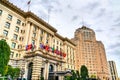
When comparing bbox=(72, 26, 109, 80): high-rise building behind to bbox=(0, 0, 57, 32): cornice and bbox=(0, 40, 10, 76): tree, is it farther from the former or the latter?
bbox=(0, 40, 10, 76): tree

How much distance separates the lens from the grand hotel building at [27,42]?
1456 inches

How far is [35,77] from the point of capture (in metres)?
34.2

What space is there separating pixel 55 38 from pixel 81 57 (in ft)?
198

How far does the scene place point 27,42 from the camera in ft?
138

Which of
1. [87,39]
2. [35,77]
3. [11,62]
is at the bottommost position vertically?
[35,77]

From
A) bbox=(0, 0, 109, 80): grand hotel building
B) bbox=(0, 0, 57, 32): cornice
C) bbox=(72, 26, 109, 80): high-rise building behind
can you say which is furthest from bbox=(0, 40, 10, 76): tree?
bbox=(72, 26, 109, 80): high-rise building behind

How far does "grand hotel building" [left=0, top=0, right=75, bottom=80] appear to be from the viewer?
121ft

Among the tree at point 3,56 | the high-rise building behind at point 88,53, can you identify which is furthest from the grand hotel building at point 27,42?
the high-rise building behind at point 88,53

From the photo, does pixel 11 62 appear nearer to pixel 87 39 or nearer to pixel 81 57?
pixel 81 57

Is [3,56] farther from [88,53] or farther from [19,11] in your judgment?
[88,53]

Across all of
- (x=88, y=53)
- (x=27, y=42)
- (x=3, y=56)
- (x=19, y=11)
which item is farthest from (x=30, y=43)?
(x=88, y=53)

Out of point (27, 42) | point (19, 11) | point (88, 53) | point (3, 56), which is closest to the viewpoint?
point (3, 56)

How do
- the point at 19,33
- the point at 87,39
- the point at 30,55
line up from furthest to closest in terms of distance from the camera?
the point at 87,39, the point at 19,33, the point at 30,55

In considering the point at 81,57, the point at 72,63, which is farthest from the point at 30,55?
the point at 81,57
